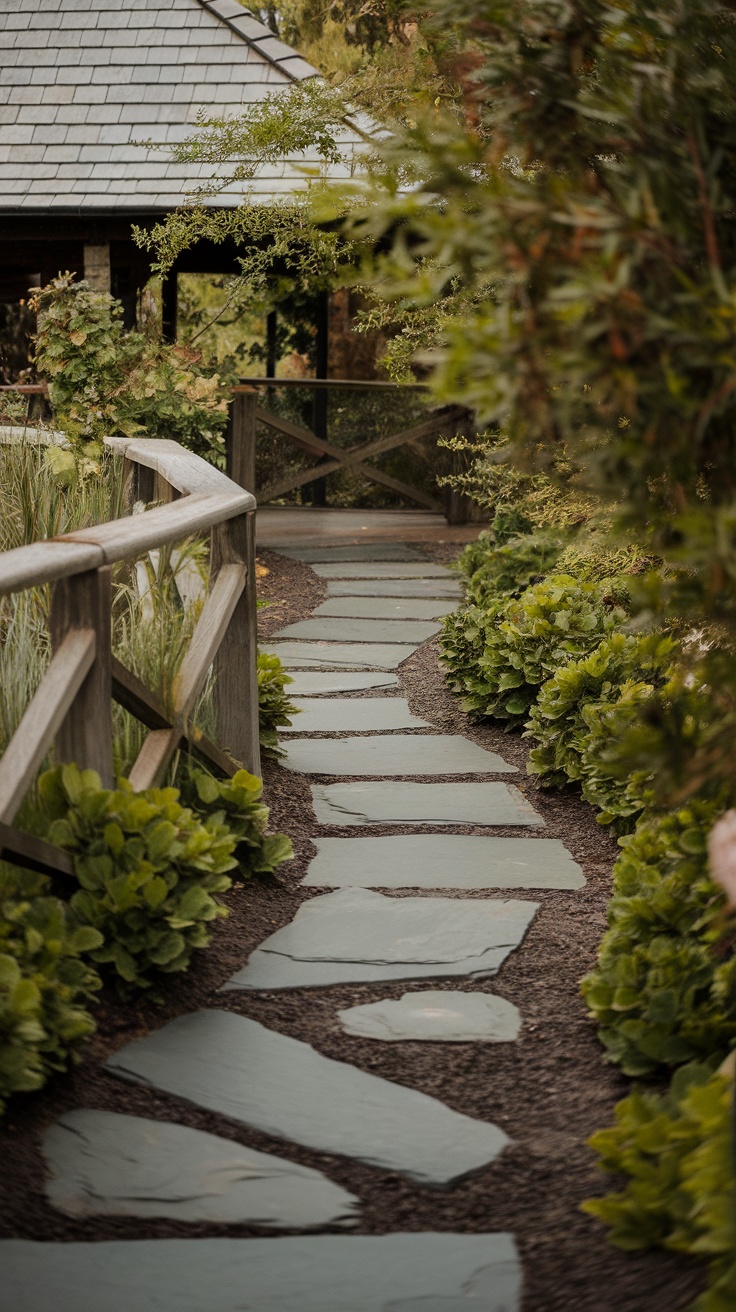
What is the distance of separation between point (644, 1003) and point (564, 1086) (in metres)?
0.23

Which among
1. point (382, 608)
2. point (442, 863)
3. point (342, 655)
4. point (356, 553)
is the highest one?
point (356, 553)

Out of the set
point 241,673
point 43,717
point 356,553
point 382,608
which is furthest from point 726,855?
point 356,553

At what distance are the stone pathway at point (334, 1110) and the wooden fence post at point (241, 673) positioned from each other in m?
0.41

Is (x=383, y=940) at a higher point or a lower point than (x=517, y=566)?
lower

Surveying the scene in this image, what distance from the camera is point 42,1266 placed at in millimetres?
2014

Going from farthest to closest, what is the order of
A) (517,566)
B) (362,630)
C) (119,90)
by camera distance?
(119,90), (362,630), (517,566)

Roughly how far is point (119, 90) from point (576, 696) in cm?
871

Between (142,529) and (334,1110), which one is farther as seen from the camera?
(142,529)

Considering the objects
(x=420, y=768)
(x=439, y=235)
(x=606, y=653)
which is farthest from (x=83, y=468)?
(x=439, y=235)

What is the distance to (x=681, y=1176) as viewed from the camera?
1.96 meters

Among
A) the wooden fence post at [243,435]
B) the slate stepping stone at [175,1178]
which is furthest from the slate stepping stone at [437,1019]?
the wooden fence post at [243,435]

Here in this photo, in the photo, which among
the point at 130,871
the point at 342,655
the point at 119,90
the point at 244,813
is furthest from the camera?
the point at 119,90

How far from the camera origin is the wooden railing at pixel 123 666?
260cm

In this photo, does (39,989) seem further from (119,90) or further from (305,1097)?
(119,90)
